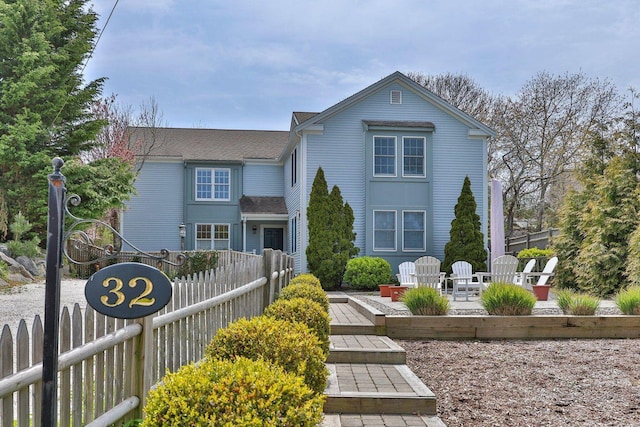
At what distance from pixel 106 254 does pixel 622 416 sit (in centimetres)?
447

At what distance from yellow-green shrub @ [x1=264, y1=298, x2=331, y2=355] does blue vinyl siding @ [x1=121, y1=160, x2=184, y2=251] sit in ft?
63.8

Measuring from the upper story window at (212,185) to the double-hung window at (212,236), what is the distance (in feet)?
3.85

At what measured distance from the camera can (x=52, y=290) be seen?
203cm

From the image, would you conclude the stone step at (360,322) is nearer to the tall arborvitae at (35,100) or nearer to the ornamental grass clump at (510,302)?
the ornamental grass clump at (510,302)

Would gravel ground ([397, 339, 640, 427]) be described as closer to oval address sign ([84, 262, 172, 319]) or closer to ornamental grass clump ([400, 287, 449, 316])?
ornamental grass clump ([400, 287, 449, 316])

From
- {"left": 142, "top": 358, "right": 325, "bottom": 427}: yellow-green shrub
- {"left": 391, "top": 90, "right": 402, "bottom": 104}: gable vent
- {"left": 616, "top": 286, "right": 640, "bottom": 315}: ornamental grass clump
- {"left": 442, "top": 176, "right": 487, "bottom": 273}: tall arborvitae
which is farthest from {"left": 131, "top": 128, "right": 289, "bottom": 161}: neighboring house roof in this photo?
{"left": 142, "top": 358, "right": 325, "bottom": 427}: yellow-green shrub

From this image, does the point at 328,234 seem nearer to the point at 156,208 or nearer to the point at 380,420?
the point at 156,208

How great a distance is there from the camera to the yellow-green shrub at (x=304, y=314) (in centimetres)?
531

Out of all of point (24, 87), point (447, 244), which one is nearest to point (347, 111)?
point (447, 244)

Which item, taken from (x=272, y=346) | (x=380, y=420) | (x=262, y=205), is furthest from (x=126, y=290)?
(x=262, y=205)

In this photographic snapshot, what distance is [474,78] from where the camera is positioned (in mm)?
31172

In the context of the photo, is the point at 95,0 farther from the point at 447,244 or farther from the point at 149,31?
the point at 447,244

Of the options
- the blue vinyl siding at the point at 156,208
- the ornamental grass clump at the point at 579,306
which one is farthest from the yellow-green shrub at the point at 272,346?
the blue vinyl siding at the point at 156,208

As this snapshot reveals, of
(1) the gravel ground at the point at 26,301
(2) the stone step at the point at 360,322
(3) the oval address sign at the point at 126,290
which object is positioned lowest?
(1) the gravel ground at the point at 26,301
